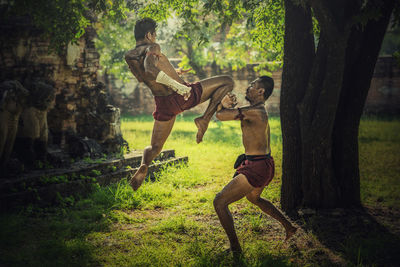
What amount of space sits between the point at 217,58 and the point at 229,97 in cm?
1152

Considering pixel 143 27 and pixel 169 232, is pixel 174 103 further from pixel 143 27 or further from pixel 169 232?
pixel 169 232

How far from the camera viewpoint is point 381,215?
496 centimetres

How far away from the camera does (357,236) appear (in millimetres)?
4277

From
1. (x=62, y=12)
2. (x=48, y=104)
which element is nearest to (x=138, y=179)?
(x=62, y=12)

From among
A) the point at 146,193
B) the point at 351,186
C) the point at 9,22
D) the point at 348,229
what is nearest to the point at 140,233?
the point at 146,193

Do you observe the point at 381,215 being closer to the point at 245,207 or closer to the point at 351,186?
the point at 351,186

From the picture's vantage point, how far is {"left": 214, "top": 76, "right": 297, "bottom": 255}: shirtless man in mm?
3625

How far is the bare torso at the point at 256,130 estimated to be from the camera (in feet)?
12.1

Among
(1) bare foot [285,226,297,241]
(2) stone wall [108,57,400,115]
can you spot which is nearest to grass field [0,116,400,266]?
(1) bare foot [285,226,297,241]

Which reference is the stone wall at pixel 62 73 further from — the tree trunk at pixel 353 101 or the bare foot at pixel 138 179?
the tree trunk at pixel 353 101

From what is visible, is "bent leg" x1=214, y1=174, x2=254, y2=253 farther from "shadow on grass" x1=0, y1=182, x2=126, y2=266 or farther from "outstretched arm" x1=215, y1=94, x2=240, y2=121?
"shadow on grass" x1=0, y1=182, x2=126, y2=266

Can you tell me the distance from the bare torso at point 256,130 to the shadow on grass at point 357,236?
1473mm

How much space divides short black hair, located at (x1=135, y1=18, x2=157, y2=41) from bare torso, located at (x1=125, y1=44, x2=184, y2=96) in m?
0.12

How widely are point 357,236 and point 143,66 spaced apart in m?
3.25
